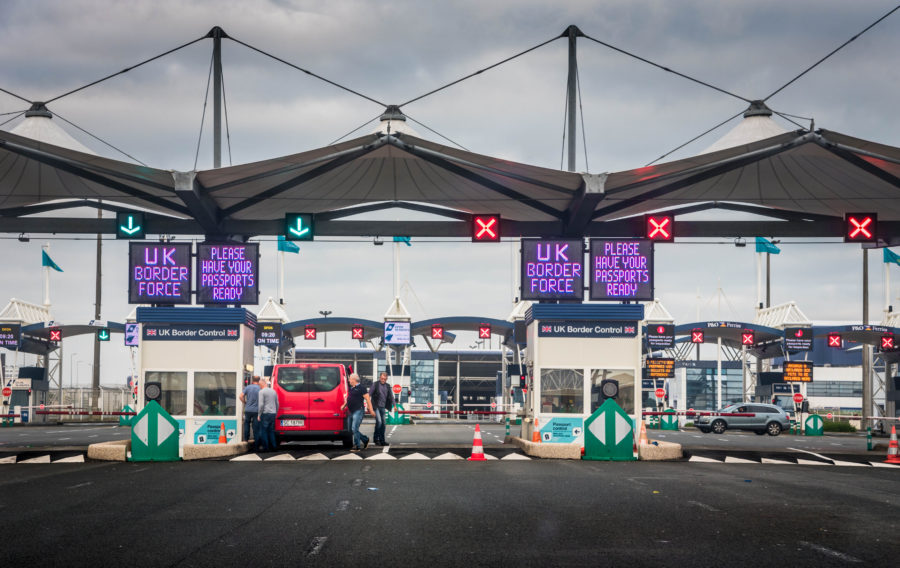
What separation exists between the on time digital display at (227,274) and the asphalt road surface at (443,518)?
9741mm

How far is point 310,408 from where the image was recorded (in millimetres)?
21984

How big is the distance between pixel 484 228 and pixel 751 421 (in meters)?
24.9

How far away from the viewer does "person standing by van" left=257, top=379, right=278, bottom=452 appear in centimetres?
2114

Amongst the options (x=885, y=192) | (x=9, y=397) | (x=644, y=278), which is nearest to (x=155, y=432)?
(x=644, y=278)

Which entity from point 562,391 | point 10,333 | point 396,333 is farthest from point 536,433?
point 10,333

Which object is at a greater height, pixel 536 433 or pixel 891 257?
pixel 891 257

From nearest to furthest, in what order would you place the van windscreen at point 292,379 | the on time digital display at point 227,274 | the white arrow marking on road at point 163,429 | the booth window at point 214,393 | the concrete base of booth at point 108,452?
1. the white arrow marking on road at point 163,429
2. the concrete base of booth at point 108,452
3. the van windscreen at point 292,379
4. the booth window at point 214,393
5. the on time digital display at point 227,274

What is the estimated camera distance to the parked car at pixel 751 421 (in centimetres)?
4378

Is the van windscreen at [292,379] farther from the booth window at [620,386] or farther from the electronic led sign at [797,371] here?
the electronic led sign at [797,371]


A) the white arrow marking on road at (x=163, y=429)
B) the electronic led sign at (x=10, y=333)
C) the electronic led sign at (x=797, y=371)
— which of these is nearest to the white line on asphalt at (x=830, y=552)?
the white arrow marking on road at (x=163, y=429)

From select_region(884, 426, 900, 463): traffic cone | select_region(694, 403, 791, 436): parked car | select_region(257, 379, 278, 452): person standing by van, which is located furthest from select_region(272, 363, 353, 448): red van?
select_region(694, 403, 791, 436): parked car

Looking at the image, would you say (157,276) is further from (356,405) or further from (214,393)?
(356,405)

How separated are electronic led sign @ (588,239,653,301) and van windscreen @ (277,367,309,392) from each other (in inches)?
281

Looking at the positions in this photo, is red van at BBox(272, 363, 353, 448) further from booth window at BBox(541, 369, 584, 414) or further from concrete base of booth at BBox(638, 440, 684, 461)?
concrete base of booth at BBox(638, 440, 684, 461)
